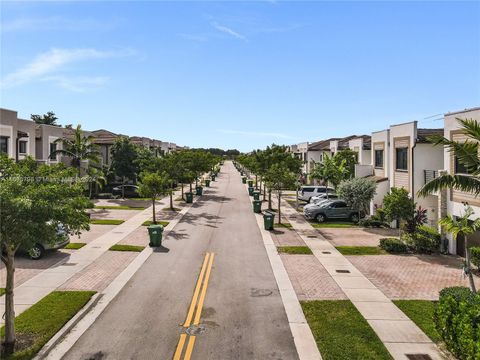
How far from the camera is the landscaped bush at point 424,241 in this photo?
67.9 ft

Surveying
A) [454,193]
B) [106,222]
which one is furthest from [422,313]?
[106,222]

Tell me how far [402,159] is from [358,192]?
3.74 meters

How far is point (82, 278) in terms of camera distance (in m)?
15.8

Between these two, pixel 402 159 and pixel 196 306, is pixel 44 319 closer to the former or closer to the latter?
pixel 196 306

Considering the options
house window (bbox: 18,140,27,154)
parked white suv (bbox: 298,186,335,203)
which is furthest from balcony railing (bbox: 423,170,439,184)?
house window (bbox: 18,140,27,154)

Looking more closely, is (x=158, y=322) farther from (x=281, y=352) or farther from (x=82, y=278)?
(x=82, y=278)

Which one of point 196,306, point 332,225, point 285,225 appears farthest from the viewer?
point 332,225

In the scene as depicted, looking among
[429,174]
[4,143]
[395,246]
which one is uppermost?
[4,143]

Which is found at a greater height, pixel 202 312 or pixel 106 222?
pixel 106 222

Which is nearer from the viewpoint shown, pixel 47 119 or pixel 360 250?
pixel 360 250

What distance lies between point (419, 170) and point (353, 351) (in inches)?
726

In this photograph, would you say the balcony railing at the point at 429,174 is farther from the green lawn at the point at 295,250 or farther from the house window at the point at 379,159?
Answer: the green lawn at the point at 295,250

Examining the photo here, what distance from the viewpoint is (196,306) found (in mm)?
12898

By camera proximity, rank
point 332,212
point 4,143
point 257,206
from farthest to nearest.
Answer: point 257,206
point 332,212
point 4,143
